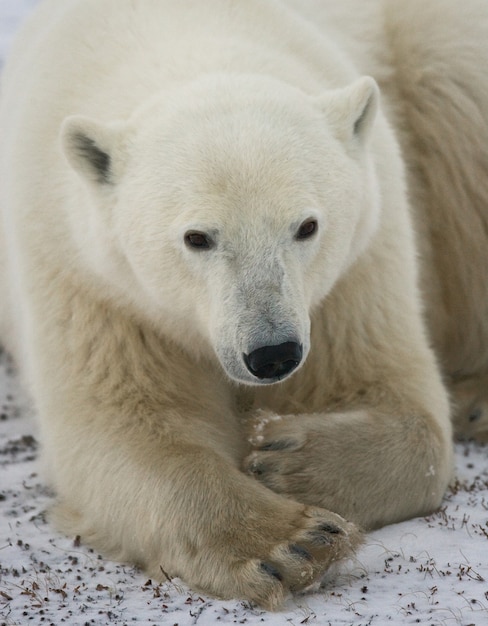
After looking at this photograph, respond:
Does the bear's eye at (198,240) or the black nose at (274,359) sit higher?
the bear's eye at (198,240)

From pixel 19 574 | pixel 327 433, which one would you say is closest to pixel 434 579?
pixel 327 433

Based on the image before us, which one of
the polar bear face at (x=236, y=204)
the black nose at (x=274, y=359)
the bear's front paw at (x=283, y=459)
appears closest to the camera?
A: the black nose at (x=274, y=359)

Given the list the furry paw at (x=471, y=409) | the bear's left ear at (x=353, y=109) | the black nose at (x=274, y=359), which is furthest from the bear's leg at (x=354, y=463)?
the furry paw at (x=471, y=409)

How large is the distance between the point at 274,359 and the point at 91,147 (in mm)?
1053

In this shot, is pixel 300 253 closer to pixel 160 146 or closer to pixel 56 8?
pixel 160 146

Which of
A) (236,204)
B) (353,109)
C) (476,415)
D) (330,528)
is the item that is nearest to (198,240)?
(236,204)

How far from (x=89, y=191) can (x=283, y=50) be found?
1120 millimetres

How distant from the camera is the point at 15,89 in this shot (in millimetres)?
5074

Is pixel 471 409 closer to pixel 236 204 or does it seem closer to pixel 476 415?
pixel 476 415

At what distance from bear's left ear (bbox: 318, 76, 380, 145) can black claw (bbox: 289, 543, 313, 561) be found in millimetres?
1486

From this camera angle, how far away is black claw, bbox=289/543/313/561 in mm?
3613

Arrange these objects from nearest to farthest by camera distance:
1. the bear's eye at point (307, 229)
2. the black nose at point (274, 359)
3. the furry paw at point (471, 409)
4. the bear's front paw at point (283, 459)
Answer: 1. the black nose at point (274, 359)
2. the bear's eye at point (307, 229)
3. the bear's front paw at point (283, 459)
4. the furry paw at point (471, 409)

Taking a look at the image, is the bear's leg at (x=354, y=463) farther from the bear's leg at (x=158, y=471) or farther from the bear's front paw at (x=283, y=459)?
the bear's leg at (x=158, y=471)

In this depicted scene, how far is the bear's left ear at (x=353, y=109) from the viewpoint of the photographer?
4129 mm
